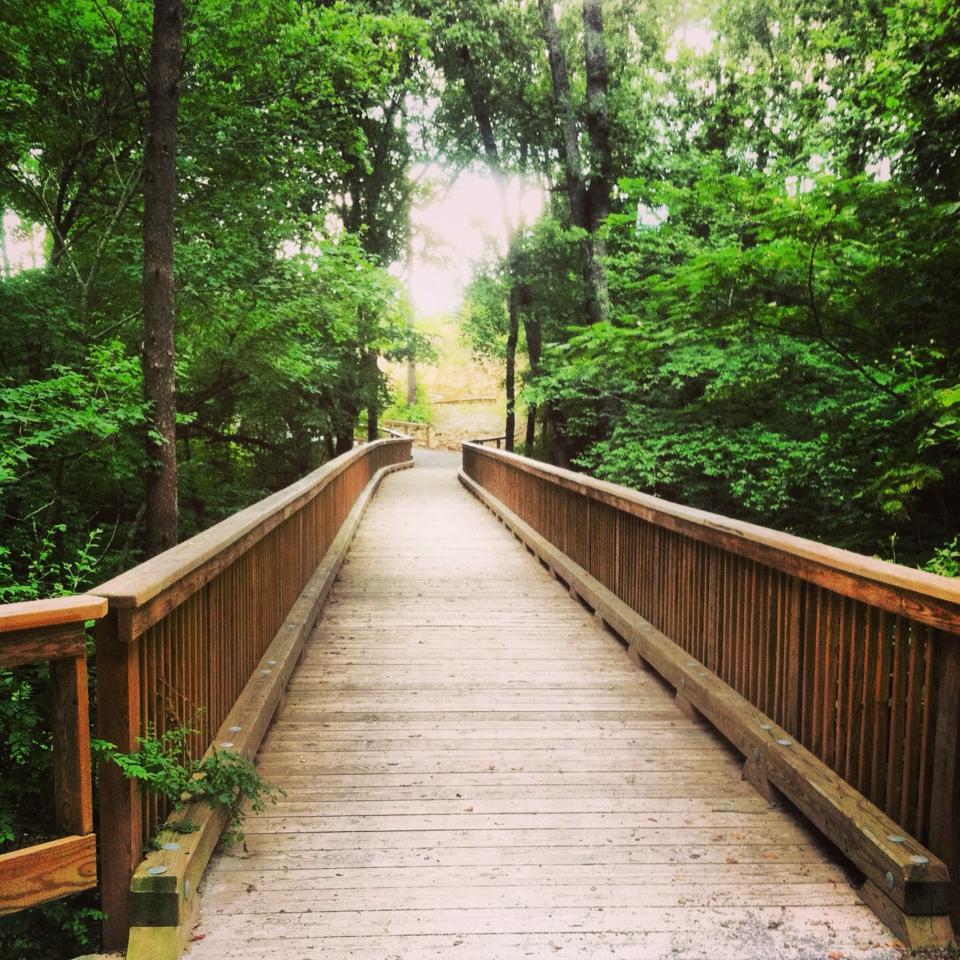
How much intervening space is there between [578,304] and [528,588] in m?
14.1

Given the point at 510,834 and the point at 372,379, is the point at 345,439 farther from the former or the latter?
the point at 510,834

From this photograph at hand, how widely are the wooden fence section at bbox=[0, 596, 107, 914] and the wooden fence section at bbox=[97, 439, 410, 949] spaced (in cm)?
13

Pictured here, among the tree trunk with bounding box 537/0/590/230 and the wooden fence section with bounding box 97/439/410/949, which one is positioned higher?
the tree trunk with bounding box 537/0/590/230

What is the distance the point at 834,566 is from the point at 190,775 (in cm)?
242

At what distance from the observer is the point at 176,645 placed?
263 centimetres

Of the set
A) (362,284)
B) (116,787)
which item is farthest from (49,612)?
(362,284)

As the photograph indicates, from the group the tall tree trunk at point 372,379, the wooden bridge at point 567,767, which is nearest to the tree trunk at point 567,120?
the tall tree trunk at point 372,379

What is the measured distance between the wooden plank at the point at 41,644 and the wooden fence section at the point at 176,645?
0.14 m

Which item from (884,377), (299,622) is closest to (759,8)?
(884,377)

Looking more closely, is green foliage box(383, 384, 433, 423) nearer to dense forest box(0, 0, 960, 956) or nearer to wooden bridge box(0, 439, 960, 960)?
dense forest box(0, 0, 960, 956)

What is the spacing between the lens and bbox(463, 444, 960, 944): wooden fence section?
2229 millimetres

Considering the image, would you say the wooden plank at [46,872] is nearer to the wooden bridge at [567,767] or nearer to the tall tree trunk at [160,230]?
the wooden bridge at [567,767]

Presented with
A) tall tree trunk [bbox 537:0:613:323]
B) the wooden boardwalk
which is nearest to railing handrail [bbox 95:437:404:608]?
the wooden boardwalk

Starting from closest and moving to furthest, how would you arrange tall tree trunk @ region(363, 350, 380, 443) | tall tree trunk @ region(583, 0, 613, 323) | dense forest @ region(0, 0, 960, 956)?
dense forest @ region(0, 0, 960, 956), tall tree trunk @ region(583, 0, 613, 323), tall tree trunk @ region(363, 350, 380, 443)
